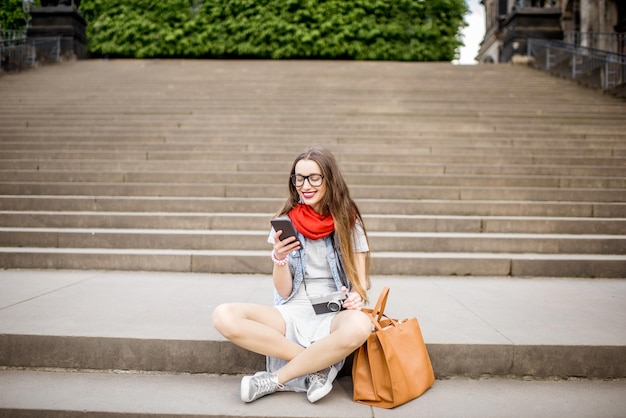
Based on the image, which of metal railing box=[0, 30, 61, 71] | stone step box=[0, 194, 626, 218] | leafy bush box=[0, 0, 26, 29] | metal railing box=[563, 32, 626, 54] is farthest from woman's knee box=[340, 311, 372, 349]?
leafy bush box=[0, 0, 26, 29]

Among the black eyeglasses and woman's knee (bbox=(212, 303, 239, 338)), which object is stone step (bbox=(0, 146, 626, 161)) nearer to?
the black eyeglasses

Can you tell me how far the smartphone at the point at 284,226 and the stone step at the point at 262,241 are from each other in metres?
2.63

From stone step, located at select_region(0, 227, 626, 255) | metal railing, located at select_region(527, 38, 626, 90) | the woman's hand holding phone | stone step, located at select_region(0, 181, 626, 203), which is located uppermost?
metal railing, located at select_region(527, 38, 626, 90)

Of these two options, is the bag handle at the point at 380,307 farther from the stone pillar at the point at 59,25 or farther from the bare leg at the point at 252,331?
the stone pillar at the point at 59,25

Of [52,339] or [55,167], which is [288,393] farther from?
[55,167]

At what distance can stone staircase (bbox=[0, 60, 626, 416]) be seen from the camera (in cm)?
255

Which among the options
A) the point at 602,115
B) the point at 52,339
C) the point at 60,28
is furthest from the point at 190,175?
the point at 60,28

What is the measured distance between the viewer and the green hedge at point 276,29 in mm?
19719

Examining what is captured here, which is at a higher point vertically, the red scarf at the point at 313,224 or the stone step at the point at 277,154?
the stone step at the point at 277,154

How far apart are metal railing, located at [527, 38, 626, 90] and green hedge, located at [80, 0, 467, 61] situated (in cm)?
640

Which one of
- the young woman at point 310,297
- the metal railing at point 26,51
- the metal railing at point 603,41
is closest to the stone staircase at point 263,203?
the young woman at point 310,297

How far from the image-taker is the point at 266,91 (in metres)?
11.3

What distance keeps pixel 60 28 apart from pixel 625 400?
20.4 m

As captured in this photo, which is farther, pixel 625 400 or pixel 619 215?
pixel 619 215
